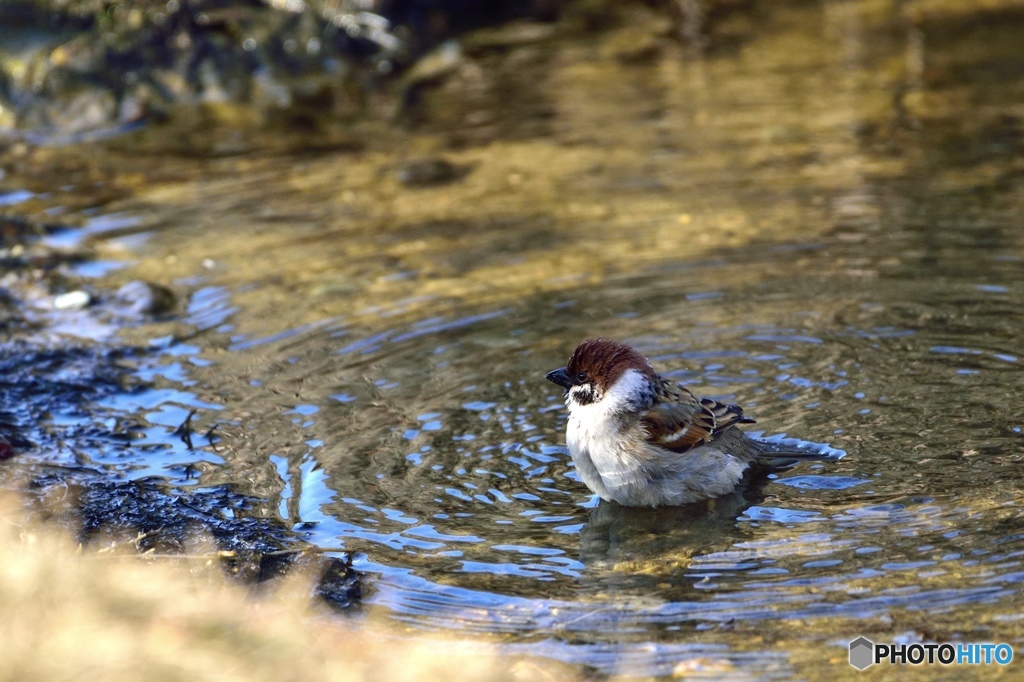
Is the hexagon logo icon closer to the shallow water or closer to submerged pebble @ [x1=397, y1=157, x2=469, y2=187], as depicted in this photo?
the shallow water

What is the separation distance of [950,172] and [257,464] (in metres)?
6.61

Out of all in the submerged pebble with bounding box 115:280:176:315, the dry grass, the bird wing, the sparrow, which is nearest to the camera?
the dry grass

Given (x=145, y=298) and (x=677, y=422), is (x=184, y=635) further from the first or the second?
(x=145, y=298)

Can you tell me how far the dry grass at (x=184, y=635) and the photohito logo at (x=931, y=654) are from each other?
1.13m

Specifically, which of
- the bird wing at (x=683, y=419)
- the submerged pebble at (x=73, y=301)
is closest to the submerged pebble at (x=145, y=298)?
the submerged pebble at (x=73, y=301)

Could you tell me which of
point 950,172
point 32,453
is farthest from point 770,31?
point 32,453

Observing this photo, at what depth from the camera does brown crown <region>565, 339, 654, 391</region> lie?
6.05m

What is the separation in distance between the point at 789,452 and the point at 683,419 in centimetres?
61

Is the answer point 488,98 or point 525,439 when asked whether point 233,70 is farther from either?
point 525,439

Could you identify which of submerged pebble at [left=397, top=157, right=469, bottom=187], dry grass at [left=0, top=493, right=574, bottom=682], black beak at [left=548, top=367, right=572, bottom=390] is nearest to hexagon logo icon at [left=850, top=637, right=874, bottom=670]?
dry grass at [left=0, top=493, right=574, bottom=682]

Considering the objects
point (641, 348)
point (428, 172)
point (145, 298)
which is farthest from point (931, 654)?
point (428, 172)

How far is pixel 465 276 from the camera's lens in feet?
30.3

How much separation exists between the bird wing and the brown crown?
0.18m

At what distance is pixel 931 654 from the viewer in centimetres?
445
